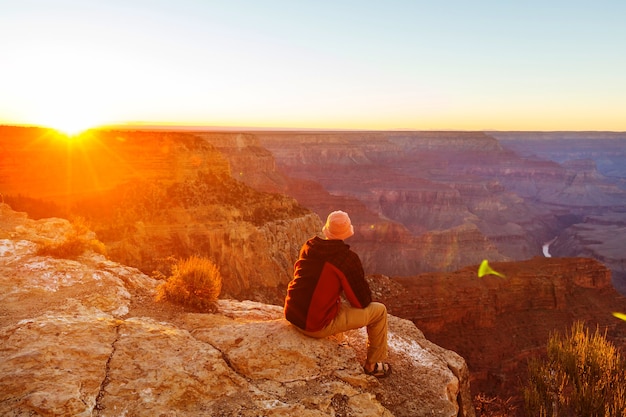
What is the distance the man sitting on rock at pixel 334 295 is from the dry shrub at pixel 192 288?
2.15m

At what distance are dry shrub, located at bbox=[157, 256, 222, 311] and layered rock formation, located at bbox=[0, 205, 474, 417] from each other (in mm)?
216

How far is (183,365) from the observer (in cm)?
416

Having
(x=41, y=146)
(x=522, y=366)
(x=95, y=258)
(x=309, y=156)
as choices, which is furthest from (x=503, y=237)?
(x=95, y=258)

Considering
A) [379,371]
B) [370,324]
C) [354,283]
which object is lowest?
[379,371]

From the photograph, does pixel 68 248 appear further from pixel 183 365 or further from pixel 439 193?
pixel 439 193

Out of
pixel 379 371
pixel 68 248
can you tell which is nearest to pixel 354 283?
pixel 379 371

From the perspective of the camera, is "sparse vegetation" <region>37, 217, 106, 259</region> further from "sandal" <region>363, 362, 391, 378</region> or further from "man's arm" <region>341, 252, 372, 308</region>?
"sandal" <region>363, 362, 391, 378</region>

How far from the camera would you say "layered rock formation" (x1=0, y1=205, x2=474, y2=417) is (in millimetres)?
3555

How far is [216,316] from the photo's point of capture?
5.99 m

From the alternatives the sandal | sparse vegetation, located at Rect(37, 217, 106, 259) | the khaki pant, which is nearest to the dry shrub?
the khaki pant

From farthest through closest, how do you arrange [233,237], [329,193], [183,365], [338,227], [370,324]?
[329,193] → [233,237] → [370,324] → [338,227] → [183,365]

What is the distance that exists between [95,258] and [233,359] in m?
5.18

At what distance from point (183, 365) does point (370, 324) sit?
205cm

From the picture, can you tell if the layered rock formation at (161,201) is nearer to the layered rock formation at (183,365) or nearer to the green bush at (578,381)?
the layered rock formation at (183,365)
